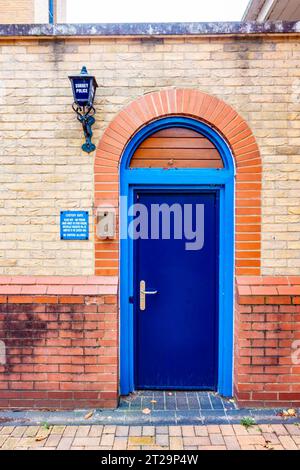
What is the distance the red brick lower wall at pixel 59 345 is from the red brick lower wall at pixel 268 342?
1307 millimetres

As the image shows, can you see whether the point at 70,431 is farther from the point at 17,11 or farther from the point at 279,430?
the point at 17,11

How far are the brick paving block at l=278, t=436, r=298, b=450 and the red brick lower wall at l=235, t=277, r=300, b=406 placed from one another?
528 millimetres

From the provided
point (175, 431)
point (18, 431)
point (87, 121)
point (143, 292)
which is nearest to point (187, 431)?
point (175, 431)

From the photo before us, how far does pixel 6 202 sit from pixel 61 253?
0.78 meters

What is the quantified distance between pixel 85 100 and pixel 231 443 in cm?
341

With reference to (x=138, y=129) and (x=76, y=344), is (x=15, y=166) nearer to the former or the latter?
(x=138, y=129)

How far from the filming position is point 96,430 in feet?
11.9

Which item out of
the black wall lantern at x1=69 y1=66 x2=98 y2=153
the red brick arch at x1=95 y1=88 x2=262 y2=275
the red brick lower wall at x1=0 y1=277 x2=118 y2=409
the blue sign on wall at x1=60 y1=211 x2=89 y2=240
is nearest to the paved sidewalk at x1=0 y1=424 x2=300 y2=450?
the red brick lower wall at x1=0 y1=277 x2=118 y2=409

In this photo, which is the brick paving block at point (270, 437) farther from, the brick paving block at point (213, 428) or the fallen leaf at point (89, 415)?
the fallen leaf at point (89, 415)

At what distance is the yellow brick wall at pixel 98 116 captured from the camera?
401 cm

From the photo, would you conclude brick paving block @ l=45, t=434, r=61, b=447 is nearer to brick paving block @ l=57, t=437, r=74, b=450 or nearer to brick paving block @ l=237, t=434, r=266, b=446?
brick paving block @ l=57, t=437, r=74, b=450

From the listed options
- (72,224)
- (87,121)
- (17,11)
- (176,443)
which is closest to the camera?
(176,443)

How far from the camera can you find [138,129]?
406 centimetres
